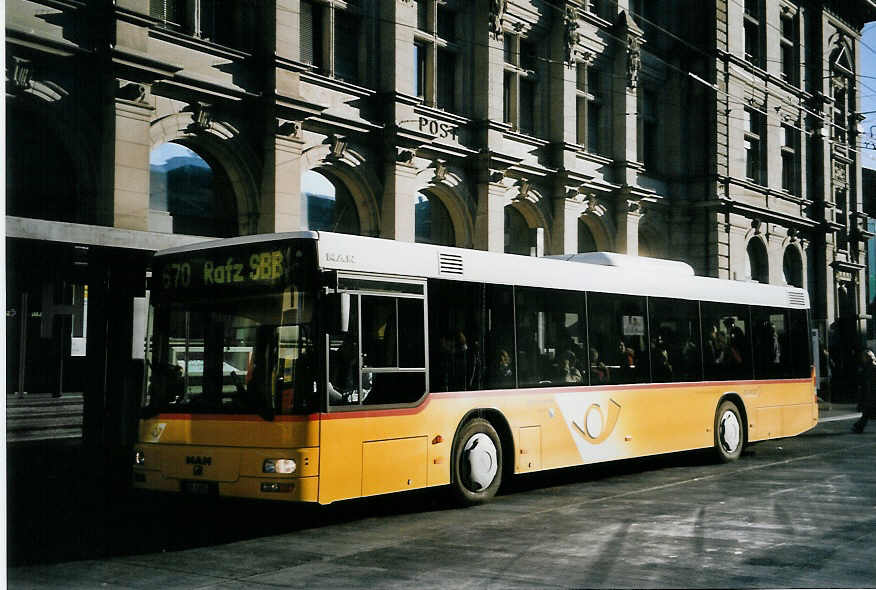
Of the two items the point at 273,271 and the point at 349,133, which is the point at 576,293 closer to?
the point at 273,271

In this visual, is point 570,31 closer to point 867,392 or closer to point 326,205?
point 326,205

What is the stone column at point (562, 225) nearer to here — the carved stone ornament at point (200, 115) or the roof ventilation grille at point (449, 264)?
the carved stone ornament at point (200, 115)

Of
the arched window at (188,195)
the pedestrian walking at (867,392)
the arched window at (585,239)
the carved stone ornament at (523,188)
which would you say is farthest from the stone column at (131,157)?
the pedestrian walking at (867,392)

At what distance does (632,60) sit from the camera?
93.2ft

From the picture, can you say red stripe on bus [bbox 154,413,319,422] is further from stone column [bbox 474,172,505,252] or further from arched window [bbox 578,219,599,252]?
arched window [bbox 578,219,599,252]

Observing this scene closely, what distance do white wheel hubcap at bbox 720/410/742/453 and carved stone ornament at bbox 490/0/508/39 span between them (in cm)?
1145

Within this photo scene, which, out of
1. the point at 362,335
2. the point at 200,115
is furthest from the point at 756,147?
the point at 362,335

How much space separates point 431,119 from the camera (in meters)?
21.8

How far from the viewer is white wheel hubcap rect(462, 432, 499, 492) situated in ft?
36.1

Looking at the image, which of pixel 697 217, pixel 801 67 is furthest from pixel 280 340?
pixel 801 67

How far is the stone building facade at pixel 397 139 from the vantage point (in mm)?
→ 15227

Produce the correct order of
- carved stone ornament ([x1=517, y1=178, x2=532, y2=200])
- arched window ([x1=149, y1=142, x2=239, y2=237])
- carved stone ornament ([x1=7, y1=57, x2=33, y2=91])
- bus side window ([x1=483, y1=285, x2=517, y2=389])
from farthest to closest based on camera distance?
carved stone ornament ([x1=517, y1=178, x2=532, y2=200])
arched window ([x1=149, y1=142, x2=239, y2=237])
carved stone ornament ([x1=7, y1=57, x2=33, y2=91])
bus side window ([x1=483, y1=285, x2=517, y2=389])

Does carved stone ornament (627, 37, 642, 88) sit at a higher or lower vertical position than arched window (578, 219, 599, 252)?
higher

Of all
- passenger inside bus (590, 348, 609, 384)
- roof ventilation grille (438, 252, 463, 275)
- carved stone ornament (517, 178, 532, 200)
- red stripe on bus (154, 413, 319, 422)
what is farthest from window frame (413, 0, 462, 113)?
red stripe on bus (154, 413, 319, 422)
